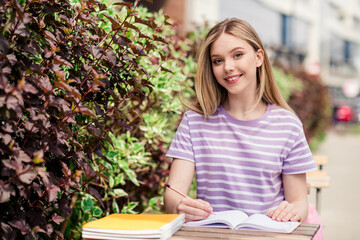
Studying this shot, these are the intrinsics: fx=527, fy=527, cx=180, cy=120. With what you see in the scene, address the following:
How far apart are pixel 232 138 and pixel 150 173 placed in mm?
1177

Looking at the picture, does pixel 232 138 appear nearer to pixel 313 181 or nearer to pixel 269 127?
pixel 269 127

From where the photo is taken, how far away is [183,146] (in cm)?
279

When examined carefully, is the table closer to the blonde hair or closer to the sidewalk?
the blonde hair

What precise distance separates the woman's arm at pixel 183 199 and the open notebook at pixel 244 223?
55 mm

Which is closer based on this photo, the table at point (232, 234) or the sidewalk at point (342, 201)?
the table at point (232, 234)

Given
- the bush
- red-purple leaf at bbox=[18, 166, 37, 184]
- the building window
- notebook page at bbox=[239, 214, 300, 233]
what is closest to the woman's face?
the bush

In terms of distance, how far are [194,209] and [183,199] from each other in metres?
0.08

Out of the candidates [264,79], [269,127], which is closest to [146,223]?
[269,127]

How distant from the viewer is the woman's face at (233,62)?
268 centimetres

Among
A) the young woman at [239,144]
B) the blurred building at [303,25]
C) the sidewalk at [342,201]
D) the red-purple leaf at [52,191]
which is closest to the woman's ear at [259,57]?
the young woman at [239,144]

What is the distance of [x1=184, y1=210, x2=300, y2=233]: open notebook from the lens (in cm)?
207

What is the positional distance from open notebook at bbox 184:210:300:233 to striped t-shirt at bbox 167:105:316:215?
1.36 ft

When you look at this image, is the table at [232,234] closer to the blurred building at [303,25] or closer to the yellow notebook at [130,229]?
the yellow notebook at [130,229]

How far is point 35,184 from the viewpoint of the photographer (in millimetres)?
1897
